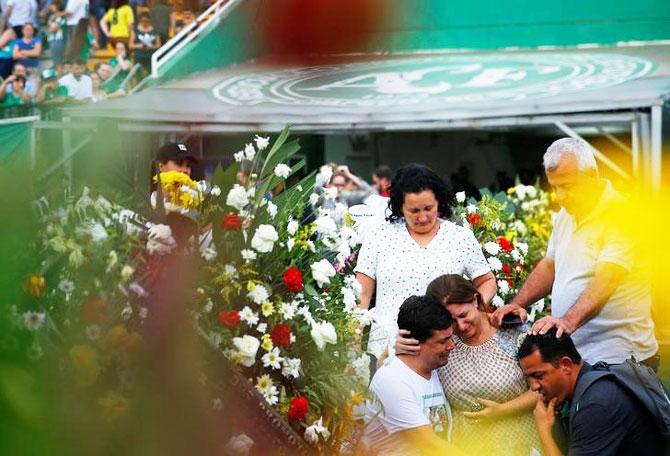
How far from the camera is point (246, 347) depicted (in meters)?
2.91

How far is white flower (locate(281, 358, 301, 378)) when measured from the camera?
3104 millimetres

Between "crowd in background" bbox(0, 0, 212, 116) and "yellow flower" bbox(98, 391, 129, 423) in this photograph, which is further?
"crowd in background" bbox(0, 0, 212, 116)

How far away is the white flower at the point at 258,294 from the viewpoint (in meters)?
3.11

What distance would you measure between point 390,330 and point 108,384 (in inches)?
121

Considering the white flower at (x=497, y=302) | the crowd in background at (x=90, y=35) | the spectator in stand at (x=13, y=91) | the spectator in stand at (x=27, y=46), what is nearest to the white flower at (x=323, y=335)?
the white flower at (x=497, y=302)

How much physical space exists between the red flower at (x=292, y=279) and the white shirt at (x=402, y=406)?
0.66 meters

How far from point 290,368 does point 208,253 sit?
2.87 ft

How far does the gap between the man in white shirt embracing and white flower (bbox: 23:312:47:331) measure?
2.42 m

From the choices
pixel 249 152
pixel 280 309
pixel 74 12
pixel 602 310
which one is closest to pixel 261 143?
pixel 249 152

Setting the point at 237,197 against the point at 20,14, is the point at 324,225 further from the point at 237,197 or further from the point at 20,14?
the point at 20,14

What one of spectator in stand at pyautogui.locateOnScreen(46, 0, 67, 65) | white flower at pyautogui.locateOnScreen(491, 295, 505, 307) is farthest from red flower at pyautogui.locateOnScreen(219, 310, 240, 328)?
spectator in stand at pyautogui.locateOnScreen(46, 0, 67, 65)

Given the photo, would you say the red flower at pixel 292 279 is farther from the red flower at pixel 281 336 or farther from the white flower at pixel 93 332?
Answer: the white flower at pixel 93 332

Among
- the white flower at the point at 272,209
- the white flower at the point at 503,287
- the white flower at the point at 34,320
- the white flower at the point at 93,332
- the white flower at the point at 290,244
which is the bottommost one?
the white flower at the point at 503,287

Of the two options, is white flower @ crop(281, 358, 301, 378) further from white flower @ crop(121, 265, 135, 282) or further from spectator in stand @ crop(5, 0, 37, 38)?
spectator in stand @ crop(5, 0, 37, 38)
